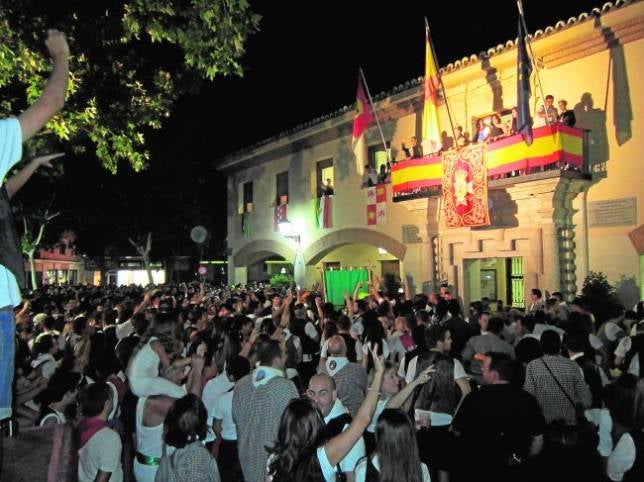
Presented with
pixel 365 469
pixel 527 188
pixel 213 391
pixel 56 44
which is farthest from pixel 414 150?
pixel 56 44

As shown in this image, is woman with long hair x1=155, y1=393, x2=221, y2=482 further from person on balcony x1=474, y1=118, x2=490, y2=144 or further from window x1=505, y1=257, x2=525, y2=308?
window x1=505, y1=257, x2=525, y2=308

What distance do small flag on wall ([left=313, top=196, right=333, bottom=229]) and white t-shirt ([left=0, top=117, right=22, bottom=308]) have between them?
733 inches

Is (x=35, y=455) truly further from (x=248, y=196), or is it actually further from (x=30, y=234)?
(x=30, y=234)

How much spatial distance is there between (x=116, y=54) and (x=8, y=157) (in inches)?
320

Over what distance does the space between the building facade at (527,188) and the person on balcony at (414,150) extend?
1.19 ft

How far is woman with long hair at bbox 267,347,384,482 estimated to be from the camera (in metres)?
3.13

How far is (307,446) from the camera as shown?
3.19 metres

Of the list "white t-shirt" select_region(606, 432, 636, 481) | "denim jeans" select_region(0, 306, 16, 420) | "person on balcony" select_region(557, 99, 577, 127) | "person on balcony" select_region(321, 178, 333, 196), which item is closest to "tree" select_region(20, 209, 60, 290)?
"person on balcony" select_region(321, 178, 333, 196)

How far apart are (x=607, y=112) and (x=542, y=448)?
10.1 m

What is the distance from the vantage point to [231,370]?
5.38 metres

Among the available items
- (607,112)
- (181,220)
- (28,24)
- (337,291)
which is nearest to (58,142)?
(28,24)

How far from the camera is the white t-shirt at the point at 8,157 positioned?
1781 millimetres

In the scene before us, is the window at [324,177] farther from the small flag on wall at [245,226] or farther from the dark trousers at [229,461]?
the dark trousers at [229,461]

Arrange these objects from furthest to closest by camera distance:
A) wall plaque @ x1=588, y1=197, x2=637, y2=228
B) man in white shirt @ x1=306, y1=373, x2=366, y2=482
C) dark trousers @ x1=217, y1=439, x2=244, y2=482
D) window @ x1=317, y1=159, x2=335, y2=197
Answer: window @ x1=317, y1=159, x2=335, y2=197, wall plaque @ x1=588, y1=197, x2=637, y2=228, dark trousers @ x1=217, y1=439, x2=244, y2=482, man in white shirt @ x1=306, y1=373, x2=366, y2=482
